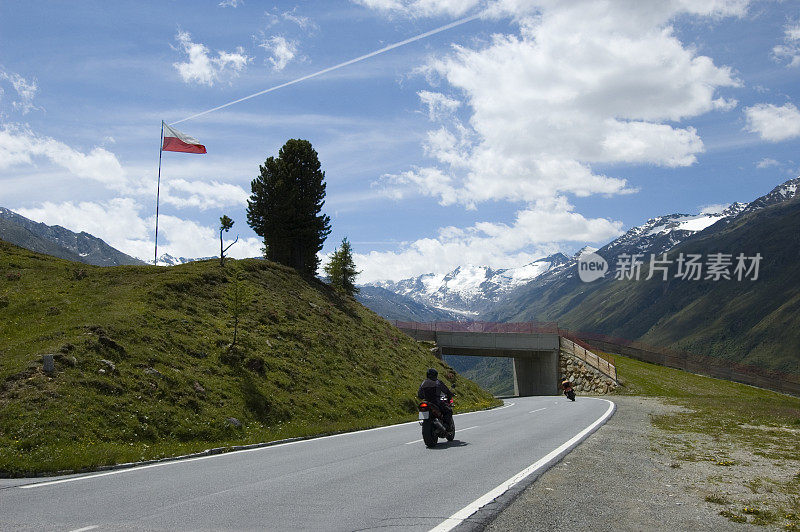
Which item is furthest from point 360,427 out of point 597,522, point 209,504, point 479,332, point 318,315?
point 479,332

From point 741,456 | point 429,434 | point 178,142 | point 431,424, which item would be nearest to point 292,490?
point 429,434

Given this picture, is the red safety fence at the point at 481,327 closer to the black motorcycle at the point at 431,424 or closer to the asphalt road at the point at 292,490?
the black motorcycle at the point at 431,424

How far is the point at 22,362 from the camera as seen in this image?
17.8 m

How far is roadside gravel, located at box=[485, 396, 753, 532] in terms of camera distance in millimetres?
7348

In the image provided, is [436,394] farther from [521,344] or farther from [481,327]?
[481,327]

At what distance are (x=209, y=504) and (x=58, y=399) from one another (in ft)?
35.4

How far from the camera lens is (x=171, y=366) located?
2211 cm

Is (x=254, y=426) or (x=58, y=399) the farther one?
(x=254, y=426)

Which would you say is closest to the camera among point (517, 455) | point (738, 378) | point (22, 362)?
point (517, 455)

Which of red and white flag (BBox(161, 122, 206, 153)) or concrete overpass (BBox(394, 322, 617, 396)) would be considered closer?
red and white flag (BBox(161, 122, 206, 153))

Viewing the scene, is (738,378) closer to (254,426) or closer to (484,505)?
(254,426)

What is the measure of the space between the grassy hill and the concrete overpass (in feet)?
76.8

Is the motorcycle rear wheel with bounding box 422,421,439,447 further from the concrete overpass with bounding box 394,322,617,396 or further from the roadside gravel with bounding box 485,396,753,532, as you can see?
the concrete overpass with bounding box 394,322,617,396

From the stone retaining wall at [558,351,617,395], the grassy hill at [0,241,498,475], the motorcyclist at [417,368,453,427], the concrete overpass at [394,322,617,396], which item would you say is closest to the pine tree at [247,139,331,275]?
the grassy hill at [0,241,498,475]
